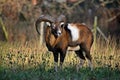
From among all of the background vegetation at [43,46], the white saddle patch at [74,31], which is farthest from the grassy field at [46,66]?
the white saddle patch at [74,31]

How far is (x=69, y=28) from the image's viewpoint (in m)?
15.3

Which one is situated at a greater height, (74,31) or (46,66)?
(74,31)

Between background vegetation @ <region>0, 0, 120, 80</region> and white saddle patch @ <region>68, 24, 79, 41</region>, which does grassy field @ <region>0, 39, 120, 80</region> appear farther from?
white saddle patch @ <region>68, 24, 79, 41</region>

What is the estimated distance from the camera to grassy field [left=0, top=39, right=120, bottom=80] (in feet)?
41.7

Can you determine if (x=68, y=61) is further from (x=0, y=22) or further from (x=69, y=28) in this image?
(x=0, y=22)

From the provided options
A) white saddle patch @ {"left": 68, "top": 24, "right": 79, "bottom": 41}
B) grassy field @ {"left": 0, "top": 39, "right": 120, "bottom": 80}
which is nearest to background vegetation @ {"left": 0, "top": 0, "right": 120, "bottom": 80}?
grassy field @ {"left": 0, "top": 39, "right": 120, "bottom": 80}

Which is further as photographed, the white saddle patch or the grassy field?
the white saddle patch

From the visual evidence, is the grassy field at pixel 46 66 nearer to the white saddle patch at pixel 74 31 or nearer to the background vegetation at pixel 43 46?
the background vegetation at pixel 43 46

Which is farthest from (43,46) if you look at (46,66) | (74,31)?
(46,66)

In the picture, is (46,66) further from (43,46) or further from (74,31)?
(43,46)

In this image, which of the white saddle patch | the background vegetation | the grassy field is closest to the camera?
the grassy field

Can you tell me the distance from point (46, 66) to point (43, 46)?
14.0 feet

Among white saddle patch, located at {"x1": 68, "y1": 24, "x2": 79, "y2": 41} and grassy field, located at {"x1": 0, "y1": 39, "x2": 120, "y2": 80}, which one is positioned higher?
white saddle patch, located at {"x1": 68, "y1": 24, "x2": 79, "y2": 41}

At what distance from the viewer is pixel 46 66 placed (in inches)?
549
